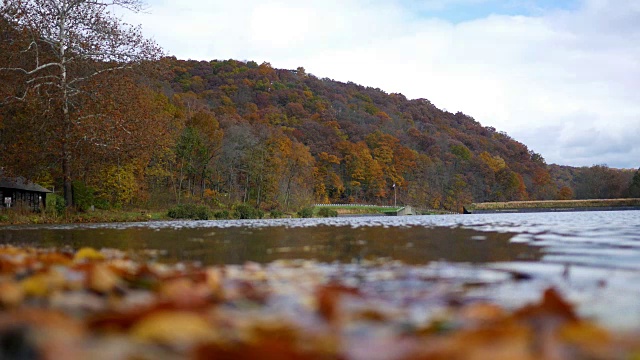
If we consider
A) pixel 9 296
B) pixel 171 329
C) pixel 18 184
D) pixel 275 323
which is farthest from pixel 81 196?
pixel 171 329

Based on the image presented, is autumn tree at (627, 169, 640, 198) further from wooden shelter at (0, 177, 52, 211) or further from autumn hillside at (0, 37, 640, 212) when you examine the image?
wooden shelter at (0, 177, 52, 211)

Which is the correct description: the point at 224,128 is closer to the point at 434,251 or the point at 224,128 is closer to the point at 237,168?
the point at 237,168

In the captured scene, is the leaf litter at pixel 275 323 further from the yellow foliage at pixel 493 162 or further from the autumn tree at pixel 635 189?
the yellow foliage at pixel 493 162

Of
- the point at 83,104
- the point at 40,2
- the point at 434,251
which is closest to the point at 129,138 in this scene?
the point at 83,104

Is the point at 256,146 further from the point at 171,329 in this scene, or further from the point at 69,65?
the point at 171,329

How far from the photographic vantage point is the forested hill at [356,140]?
70625mm

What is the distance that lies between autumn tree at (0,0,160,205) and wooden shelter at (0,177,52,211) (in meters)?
6.69

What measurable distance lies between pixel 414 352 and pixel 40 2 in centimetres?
2523

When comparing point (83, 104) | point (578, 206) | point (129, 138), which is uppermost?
point (83, 104)

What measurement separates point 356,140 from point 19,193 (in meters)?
64.0

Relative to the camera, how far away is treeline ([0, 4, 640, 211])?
74.2ft

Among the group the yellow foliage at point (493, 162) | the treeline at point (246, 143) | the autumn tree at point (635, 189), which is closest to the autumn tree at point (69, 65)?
the treeline at point (246, 143)

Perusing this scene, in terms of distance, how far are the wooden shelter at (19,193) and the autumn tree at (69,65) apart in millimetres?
6691

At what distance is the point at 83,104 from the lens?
23188mm
